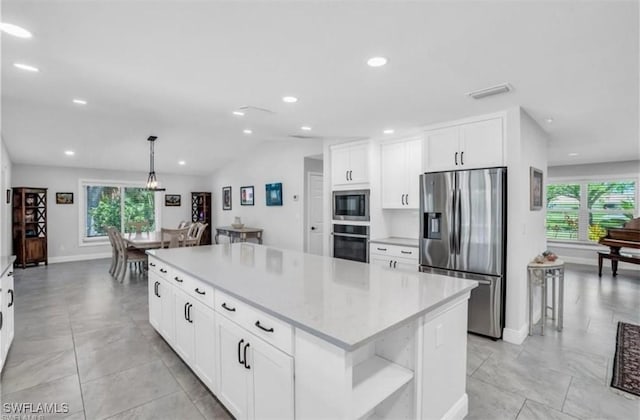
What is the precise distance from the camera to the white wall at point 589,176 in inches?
255

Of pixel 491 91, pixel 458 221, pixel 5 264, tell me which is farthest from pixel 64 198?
pixel 491 91

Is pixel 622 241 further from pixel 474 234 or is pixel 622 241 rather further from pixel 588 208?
pixel 474 234

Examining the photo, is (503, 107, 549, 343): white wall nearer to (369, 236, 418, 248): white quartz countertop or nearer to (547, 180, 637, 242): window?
(369, 236, 418, 248): white quartz countertop

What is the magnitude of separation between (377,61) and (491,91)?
1.16 metres

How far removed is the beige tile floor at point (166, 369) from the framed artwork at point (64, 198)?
4.14m

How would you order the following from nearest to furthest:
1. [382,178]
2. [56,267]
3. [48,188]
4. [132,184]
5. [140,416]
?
[140,416], [382,178], [56,267], [48,188], [132,184]

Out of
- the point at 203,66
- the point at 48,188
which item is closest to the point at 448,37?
the point at 203,66

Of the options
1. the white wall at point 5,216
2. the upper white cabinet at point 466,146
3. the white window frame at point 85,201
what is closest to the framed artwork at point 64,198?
the white window frame at point 85,201

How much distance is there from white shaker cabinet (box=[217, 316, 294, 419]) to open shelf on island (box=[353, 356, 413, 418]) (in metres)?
0.31

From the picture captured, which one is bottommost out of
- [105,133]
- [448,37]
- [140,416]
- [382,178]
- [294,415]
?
[140,416]

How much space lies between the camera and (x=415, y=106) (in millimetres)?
3117

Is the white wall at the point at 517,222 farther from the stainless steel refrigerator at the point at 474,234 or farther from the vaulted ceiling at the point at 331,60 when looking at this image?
the vaulted ceiling at the point at 331,60

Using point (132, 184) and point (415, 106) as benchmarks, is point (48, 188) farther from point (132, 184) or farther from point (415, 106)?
point (415, 106)

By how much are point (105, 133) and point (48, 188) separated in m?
2.79
